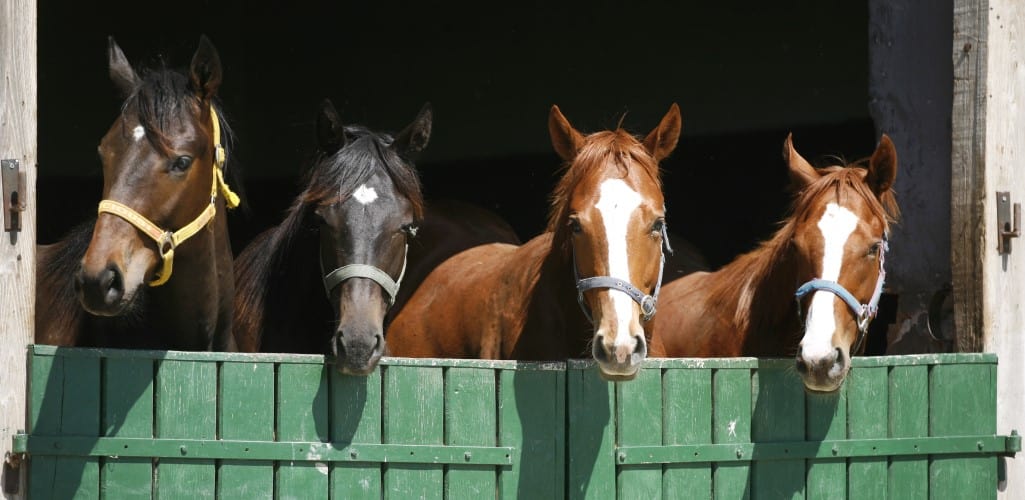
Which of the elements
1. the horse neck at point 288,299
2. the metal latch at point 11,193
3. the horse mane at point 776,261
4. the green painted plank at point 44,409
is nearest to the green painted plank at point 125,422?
the green painted plank at point 44,409

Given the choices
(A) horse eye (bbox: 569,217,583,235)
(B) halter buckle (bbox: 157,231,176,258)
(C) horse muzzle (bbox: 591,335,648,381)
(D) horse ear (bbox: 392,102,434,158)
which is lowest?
(C) horse muzzle (bbox: 591,335,648,381)

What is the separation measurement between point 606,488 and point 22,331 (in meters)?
1.80

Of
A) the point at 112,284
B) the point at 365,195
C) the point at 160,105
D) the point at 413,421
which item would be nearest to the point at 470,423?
the point at 413,421

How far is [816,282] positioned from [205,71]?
2065mm

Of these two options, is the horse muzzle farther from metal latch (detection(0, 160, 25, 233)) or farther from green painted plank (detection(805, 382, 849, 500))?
metal latch (detection(0, 160, 25, 233))

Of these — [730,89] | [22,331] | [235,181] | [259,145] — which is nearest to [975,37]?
[235,181]

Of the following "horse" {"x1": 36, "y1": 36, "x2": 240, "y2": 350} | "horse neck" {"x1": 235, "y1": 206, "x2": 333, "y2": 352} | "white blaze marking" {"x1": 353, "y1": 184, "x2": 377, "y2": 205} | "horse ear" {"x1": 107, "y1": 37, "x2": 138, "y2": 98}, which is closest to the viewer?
"horse" {"x1": 36, "y1": 36, "x2": 240, "y2": 350}

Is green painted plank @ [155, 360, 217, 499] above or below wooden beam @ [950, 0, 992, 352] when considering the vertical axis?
below

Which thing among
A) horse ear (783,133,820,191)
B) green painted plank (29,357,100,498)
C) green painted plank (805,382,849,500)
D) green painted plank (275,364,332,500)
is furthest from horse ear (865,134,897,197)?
A: green painted plank (29,357,100,498)

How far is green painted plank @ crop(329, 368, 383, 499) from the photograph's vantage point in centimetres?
364

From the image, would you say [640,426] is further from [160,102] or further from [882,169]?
[160,102]

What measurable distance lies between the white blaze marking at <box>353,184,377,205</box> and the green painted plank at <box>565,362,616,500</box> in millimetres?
924

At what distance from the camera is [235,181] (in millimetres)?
4398

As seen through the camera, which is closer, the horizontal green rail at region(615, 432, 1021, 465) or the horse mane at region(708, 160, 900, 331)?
the horizontal green rail at region(615, 432, 1021, 465)
